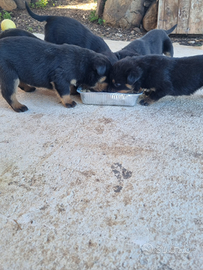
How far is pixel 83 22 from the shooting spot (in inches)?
389

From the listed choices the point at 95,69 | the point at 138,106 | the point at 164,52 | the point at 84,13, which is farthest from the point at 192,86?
the point at 84,13

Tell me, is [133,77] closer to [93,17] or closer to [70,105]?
[70,105]

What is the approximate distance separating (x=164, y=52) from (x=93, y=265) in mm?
5334

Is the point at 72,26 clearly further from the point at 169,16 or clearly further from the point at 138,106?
the point at 169,16

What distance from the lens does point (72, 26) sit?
4.71 meters

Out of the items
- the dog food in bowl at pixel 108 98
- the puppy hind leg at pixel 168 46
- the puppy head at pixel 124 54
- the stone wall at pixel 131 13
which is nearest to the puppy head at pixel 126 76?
the dog food in bowl at pixel 108 98

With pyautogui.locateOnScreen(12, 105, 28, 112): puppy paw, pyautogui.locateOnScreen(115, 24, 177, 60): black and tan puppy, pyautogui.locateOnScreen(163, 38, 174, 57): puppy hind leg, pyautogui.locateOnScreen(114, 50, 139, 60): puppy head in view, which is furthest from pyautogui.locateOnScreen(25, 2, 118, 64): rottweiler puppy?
pyautogui.locateOnScreen(12, 105, 28, 112): puppy paw

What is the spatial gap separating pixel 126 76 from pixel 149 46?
1.97m

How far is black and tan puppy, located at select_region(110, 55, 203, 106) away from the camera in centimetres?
357

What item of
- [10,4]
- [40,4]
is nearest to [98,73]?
[10,4]

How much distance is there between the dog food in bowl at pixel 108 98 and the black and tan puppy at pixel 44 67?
24 centimetres

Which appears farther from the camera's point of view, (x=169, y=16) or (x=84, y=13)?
(x=84, y=13)

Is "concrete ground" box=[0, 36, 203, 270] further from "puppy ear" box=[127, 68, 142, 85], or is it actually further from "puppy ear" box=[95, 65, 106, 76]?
"puppy ear" box=[95, 65, 106, 76]

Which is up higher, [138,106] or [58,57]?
[58,57]
